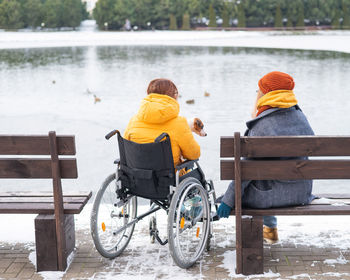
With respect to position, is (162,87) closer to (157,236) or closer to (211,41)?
(157,236)

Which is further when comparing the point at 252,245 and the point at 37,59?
the point at 37,59

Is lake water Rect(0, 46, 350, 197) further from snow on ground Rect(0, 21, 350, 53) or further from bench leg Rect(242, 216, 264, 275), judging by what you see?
snow on ground Rect(0, 21, 350, 53)

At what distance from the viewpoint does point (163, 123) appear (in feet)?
11.9

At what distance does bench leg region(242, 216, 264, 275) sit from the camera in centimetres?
345

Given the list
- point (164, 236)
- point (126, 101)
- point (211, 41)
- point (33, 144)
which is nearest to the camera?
point (33, 144)

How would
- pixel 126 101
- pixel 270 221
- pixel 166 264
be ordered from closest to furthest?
1. pixel 166 264
2. pixel 270 221
3. pixel 126 101

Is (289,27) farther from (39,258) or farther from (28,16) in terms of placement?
(39,258)

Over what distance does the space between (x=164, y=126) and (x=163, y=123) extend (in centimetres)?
2

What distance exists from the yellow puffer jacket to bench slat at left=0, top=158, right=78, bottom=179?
43 cm

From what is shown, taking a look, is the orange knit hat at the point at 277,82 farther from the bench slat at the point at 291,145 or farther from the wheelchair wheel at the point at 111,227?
the wheelchair wheel at the point at 111,227

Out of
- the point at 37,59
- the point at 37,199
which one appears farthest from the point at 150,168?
the point at 37,59

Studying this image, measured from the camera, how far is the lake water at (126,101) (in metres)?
7.91

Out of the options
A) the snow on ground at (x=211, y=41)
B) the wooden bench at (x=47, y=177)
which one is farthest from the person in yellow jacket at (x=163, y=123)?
the snow on ground at (x=211, y=41)

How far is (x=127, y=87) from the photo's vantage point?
642 inches
